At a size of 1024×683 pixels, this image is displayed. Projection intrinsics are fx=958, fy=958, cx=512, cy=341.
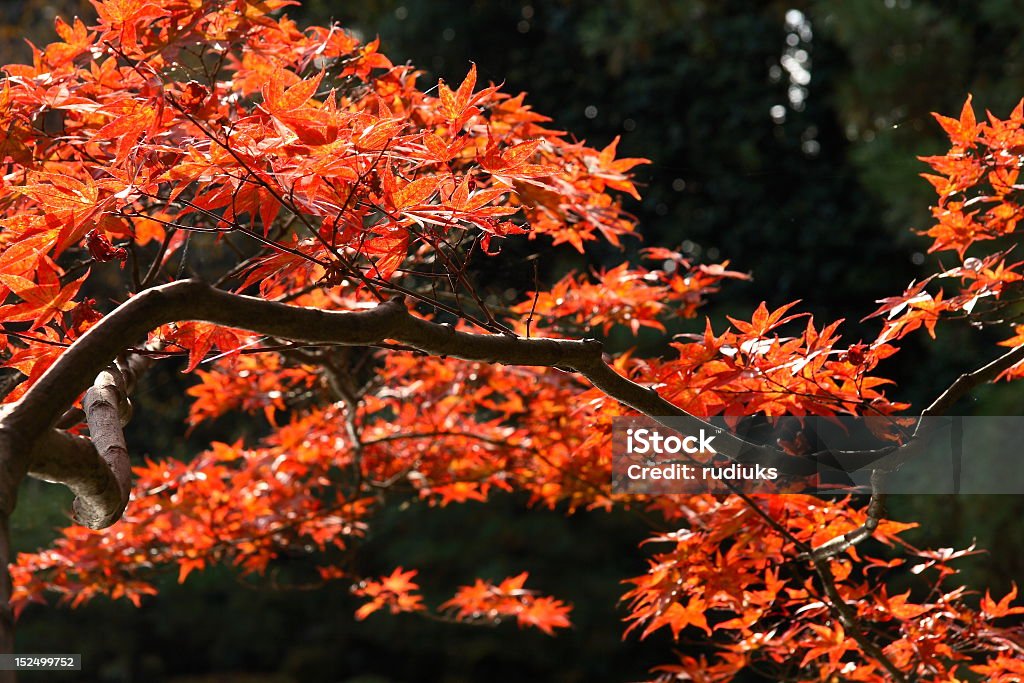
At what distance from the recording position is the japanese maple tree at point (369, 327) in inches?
44.1

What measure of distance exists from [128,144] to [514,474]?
1.60 meters

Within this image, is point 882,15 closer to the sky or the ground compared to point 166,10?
closer to the sky

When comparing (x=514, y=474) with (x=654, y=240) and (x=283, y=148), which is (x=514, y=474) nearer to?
(x=283, y=148)

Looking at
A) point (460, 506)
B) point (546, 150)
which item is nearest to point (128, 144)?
point (546, 150)

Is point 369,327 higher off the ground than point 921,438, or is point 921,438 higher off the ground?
point 369,327

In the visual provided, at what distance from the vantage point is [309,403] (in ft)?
9.39

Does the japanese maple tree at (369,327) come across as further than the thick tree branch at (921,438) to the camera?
No

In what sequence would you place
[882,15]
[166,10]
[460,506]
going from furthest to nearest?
[460,506] → [882,15] → [166,10]

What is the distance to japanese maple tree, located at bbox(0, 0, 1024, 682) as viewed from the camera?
1.12 m

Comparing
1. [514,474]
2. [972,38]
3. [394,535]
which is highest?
[972,38]

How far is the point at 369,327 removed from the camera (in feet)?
3.29

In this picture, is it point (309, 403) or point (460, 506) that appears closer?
point (309, 403)

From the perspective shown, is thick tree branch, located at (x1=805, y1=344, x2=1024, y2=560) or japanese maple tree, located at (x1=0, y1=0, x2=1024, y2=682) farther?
thick tree branch, located at (x1=805, y1=344, x2=1024, y2=560)

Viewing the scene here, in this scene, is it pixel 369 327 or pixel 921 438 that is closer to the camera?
pixel 369 327
